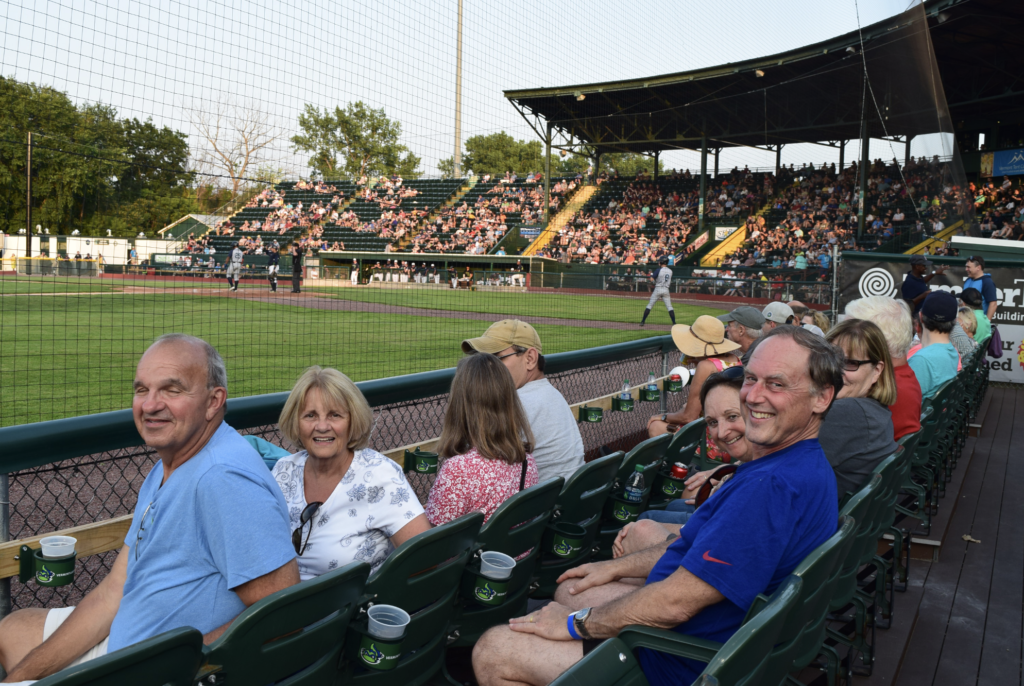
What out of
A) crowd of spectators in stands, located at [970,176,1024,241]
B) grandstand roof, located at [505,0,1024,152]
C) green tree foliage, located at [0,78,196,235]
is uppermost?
grandstand roof, located at [505,0,1024,152]

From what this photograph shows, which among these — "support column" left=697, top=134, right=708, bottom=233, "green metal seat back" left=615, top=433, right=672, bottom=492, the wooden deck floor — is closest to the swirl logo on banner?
the wooden deck floor

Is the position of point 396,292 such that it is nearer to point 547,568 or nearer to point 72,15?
point 72,15

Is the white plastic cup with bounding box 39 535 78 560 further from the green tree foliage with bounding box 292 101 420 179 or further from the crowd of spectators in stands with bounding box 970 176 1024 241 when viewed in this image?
the crowd of spectators in stands with bounding box 970 176 1024 241

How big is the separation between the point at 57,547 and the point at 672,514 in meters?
2.33

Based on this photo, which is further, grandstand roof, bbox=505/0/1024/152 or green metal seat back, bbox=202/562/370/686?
grandstand roof, bbox=505/0/1024/152

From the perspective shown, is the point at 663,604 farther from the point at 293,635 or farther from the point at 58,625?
the point at 58,625

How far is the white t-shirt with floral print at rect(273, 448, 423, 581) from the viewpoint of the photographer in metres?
2.45

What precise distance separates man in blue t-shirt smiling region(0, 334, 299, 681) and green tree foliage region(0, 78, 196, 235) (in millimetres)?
4630

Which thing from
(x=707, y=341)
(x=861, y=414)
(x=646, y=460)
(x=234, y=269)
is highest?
(x=234, y=269)

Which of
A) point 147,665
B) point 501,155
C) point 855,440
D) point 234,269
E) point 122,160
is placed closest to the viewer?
point 147,665

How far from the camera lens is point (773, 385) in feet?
7.22

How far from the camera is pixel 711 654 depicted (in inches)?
73.4

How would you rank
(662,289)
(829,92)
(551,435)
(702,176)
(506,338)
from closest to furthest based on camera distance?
(551,435), (506,338), (662,289), (829,92), (702,176)

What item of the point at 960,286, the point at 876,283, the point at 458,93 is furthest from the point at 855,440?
the point at 960,286
